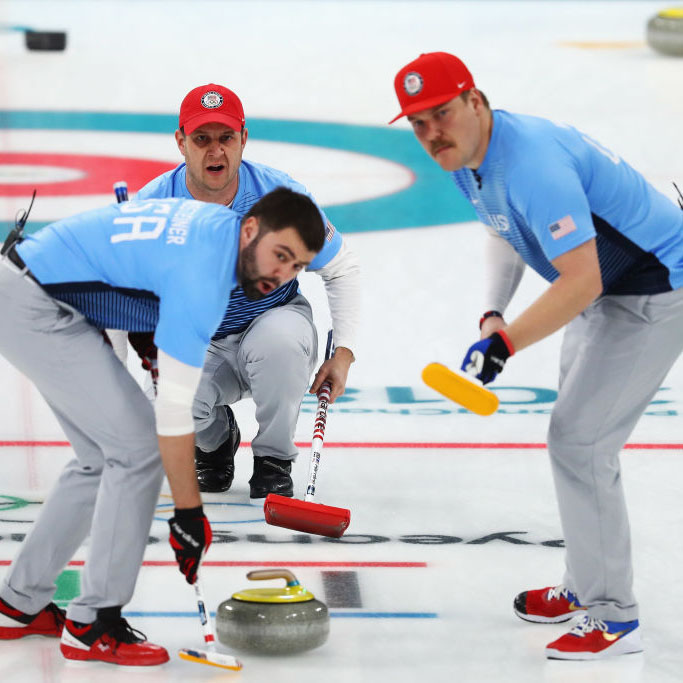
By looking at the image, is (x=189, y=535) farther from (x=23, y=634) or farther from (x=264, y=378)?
(x=264, y=378)

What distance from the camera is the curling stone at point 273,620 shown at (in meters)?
3.53

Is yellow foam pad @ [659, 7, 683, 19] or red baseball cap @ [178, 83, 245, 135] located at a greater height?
yellow foam pad @ [659, 7, 683, 19]

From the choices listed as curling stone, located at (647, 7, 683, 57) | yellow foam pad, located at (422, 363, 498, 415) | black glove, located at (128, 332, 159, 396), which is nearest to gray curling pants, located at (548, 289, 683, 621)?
yellow foam pad, located at (422, 363, 498, 415)

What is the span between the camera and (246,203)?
474cm

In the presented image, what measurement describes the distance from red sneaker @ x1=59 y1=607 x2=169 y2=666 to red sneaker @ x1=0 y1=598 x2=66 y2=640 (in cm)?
16

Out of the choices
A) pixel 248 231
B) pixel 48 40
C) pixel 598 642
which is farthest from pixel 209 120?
pixel 48 40

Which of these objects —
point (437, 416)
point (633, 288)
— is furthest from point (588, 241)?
point (437, 416)

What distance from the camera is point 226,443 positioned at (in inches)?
191

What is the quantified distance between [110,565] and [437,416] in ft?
7.81

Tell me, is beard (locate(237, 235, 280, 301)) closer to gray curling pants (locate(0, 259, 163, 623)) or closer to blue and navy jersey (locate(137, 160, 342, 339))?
gray curling pants (locate(0, 259, 163, 623))

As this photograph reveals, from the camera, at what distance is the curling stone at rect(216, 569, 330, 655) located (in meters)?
3.53

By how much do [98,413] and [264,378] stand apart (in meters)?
1.26

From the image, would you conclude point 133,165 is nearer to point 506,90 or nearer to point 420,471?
point 506,90

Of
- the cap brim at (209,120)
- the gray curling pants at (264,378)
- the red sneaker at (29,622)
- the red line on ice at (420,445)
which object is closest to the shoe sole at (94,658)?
the red sneaker at (29,622)
